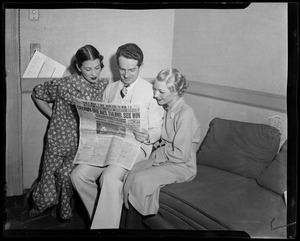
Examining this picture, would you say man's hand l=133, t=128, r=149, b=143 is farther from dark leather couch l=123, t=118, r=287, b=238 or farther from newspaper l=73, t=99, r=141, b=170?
dark leather couch l=123, t=118, r=287, b=238

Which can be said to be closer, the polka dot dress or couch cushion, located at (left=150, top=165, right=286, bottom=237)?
couch cushion, located at (left=150, top=165, right=286, bottom=237)

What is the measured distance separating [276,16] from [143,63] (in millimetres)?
585

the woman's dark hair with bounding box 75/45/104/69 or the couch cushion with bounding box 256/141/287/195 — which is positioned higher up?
the woman's dark hair with bounding box 75/45/104/69

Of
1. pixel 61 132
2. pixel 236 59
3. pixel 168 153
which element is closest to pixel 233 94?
pixel 236 59

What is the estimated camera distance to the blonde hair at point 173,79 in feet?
4.86

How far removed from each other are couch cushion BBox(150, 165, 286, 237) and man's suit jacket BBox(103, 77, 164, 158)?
0.25 m

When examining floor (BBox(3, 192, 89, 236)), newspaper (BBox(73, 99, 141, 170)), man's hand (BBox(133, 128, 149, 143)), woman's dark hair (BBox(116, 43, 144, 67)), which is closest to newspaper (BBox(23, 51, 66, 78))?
newspaper (BBox(73, 99, 141, 170))

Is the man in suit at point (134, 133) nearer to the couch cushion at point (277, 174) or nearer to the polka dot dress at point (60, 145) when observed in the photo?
the polka dot dress at point (60, 145)

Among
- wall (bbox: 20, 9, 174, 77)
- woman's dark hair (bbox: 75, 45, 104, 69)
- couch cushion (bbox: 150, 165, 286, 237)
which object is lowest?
couch cushion (bbox: 150, 165, 286, 237)

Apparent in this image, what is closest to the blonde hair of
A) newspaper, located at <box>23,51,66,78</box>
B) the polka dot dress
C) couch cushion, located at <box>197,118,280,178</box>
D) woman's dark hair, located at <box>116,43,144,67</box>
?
woman's dark hair, located at <box>116,43,144,67</box>

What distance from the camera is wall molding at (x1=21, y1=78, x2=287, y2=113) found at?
148 centimetres

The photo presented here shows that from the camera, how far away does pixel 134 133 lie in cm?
149

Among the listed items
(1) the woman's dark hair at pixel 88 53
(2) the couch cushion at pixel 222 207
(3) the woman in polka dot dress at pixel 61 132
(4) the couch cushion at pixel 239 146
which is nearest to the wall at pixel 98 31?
(1) the woman's dark hair at pixel 88 53
